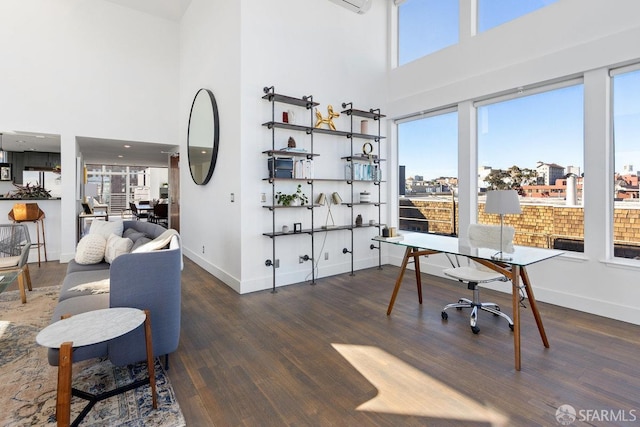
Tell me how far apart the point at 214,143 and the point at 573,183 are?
176 inches

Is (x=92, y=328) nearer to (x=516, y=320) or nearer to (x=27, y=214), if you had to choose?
(x=516, y=320)

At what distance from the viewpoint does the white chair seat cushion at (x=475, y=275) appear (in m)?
2.94

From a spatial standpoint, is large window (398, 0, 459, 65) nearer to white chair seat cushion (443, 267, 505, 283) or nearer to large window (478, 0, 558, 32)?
large window (478, 0, 558, 32)

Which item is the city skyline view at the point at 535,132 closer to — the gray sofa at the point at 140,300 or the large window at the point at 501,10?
the large window at the point at 501,10

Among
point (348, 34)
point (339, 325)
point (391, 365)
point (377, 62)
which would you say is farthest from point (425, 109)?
point (391, 365)

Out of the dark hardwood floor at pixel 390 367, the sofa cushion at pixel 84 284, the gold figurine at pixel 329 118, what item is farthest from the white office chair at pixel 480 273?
the sofa cushion at pixel 84 284

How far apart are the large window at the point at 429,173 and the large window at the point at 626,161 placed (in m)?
1.74

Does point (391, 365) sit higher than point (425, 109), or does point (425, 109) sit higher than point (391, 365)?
point (425, 109)

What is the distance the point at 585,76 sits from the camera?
11.2 ft

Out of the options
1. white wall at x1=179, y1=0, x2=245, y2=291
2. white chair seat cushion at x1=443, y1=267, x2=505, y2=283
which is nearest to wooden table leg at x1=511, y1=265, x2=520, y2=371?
white chair seat cushion at x1=443, y1=267, x2=505, y2=283

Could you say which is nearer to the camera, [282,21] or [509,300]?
[509,300]

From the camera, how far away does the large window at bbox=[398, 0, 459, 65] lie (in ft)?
15.4

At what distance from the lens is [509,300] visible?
12.3ft

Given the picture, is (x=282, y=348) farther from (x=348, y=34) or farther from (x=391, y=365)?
(x=348, y=34)
